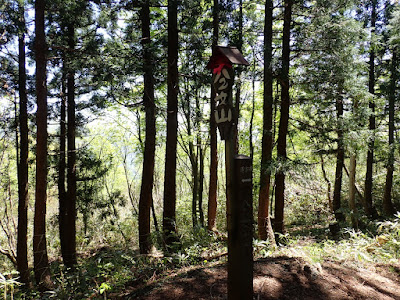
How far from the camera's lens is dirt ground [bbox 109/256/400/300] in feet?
A: 11.8

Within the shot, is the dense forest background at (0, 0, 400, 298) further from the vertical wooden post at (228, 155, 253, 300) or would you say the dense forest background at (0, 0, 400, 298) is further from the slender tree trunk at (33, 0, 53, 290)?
the vertical wooden post at (228, 155, 253, 300)

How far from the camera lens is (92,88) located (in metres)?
10.4

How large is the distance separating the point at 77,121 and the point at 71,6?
14.8ft

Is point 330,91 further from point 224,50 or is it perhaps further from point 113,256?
point 113,256

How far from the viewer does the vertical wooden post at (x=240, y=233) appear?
9.51 ft

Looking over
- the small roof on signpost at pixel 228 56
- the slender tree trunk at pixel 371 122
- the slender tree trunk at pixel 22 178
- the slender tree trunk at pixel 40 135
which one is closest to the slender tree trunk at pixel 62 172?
the slender tree trunk at pixel 22 178

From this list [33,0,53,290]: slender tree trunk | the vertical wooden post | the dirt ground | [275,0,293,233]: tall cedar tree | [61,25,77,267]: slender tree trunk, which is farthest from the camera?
[61,25,77,267]: slender tree trunk

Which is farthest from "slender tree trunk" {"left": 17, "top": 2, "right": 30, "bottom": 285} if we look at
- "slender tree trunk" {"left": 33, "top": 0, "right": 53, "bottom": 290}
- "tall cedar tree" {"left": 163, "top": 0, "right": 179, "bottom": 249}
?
"tall cedar tree" {"left": 163, "top": 0, "right": 179, "bottom": 249}

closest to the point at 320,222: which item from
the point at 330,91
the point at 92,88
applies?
the point at 330,91

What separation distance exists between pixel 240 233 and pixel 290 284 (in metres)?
1.60

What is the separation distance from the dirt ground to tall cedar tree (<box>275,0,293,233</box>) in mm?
3049

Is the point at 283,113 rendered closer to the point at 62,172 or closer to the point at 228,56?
the point at 228,56

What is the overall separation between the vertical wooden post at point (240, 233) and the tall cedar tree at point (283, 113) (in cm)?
437

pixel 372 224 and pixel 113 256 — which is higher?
pixel 113 256
